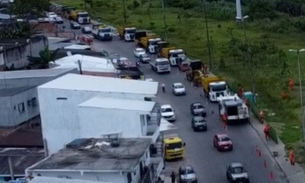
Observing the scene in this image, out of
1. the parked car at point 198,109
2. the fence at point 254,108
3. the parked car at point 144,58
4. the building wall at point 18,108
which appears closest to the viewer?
the fence at point 254,108

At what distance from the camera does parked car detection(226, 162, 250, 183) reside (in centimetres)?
2161

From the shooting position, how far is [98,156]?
61.8 feet

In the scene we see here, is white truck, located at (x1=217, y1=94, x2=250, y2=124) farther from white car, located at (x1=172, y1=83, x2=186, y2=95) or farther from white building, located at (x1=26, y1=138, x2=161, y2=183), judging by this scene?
white building, located at (x1=26, y1=138, x2=161, y2=183)

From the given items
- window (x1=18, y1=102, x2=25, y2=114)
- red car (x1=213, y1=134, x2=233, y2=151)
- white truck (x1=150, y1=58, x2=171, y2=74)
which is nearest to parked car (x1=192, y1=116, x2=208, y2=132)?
red car (x1=213, y1=134, x2=233, y2=151)

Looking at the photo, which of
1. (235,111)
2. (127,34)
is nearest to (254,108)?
(235,111)

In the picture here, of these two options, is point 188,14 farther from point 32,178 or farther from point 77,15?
point 32,178

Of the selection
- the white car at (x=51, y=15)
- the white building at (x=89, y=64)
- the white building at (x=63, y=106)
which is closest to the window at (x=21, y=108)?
the white building at (x=63, y=106)

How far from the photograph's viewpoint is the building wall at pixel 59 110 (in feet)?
72.6

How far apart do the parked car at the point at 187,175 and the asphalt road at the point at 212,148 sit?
1.47 feet

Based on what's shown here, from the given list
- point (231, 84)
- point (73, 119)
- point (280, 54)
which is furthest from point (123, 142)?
point (280, 54)

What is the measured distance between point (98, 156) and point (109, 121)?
2.18 metres

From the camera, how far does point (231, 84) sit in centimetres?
3250

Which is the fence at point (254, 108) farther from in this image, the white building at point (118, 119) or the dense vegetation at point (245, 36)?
the white building at point (118, 119)

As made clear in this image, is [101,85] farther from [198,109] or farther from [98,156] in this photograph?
[198,109]
